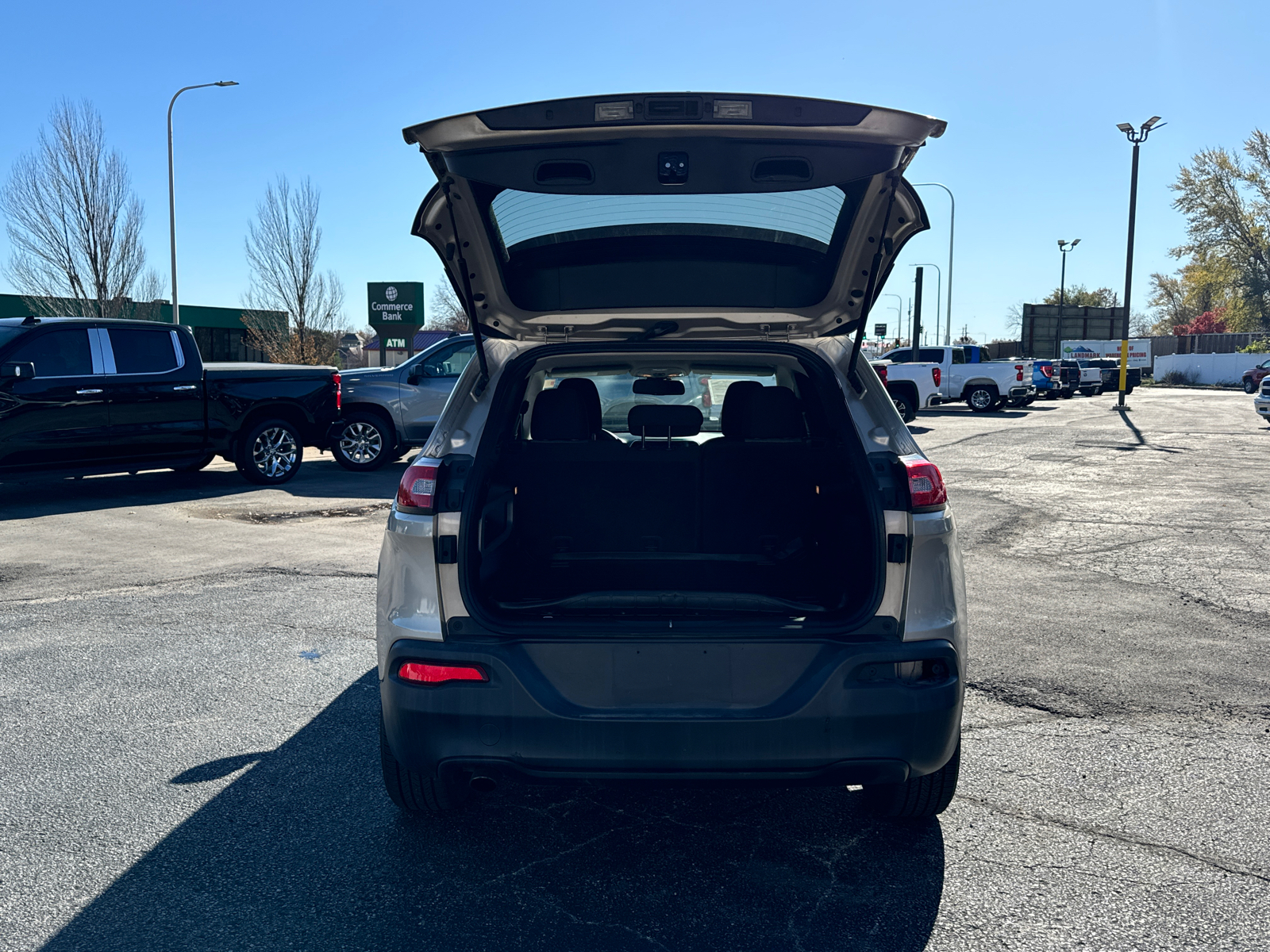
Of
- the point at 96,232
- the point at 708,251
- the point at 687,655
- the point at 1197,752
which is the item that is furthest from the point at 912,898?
the point at 96,232

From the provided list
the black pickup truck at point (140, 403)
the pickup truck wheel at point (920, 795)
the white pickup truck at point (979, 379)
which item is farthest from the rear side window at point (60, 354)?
the white pickup truck at point (979, 379)

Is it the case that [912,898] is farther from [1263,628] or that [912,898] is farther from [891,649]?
[1263,628]

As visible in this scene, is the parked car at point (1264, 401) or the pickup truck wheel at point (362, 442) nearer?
the pickup truck wheel at point (362, 442)

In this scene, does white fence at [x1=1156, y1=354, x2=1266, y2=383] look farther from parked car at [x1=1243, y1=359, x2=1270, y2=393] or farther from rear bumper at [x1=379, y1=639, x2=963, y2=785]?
rear bumper at [x1=379, y1=639, x2=963, y2=785]

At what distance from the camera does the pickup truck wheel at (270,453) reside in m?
11.6

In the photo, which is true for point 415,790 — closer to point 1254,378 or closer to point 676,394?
point 676,394

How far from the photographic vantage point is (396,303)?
39188 millimetres

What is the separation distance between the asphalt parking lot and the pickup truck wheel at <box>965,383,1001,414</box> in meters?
24.4

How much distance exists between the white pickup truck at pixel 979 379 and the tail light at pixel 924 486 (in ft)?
91.3

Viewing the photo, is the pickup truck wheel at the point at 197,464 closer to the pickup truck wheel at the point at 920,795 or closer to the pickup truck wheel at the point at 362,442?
the pickup truck wheel at the point at 362,442

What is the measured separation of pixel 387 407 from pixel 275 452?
1807 millimetres

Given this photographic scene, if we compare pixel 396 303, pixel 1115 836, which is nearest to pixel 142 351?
pixel 1115 836

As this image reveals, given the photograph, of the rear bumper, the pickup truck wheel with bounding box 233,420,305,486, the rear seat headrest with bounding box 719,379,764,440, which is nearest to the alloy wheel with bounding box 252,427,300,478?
the pickup truck wheel with bounding box 233,420,305,486

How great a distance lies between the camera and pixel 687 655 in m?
2.68
